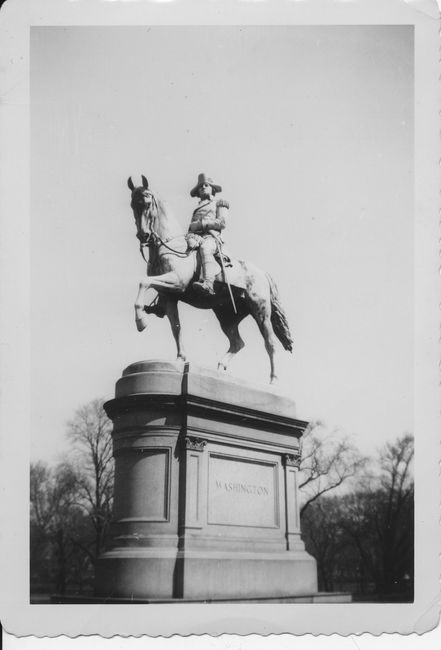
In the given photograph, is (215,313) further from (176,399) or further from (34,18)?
(34,18)

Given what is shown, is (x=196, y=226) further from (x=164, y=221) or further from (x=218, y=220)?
(x=164, y=221)

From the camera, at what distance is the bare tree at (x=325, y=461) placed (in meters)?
29.1

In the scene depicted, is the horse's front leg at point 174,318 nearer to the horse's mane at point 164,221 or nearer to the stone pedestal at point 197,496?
the stone pedestal at point 197,496

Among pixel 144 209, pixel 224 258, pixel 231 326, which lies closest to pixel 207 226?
pixel 224 258

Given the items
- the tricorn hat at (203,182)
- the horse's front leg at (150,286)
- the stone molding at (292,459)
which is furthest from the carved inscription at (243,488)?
the tricorn hat at (203,182)

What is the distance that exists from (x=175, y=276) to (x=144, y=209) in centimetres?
122

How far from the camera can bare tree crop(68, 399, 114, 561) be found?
28.7m

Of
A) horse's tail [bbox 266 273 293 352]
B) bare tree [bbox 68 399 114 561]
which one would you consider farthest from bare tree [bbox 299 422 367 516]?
horse's tail [bbox 266 273 293 352]

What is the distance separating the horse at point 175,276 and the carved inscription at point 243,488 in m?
2.03

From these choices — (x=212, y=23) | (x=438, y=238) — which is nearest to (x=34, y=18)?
(x=212, y=23)

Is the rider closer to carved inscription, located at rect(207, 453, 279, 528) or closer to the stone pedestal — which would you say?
the stone pedestal

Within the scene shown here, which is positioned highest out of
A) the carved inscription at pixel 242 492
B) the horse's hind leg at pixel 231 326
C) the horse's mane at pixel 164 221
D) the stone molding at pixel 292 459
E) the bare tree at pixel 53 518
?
the horse's mane at pixel 164 221

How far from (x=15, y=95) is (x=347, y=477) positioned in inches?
787

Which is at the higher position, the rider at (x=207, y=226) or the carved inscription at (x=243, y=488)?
the rider at (x=207, y=226)
